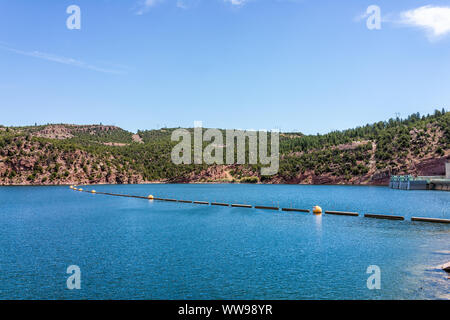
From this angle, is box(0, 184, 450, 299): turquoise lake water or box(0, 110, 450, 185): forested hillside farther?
box(0, 110, 450, 185): forested hillside

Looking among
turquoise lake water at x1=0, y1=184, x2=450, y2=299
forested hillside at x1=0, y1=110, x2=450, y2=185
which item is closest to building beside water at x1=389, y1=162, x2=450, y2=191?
forested hillside at x1=0, y1=110, x2=450, y2=185

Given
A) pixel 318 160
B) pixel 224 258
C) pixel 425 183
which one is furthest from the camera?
pixel 318 160

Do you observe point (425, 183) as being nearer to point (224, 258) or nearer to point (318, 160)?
point (318, 160)

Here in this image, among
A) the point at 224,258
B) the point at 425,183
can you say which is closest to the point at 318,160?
the point at 425,183

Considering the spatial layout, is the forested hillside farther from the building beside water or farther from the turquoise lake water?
the turquoise lake water

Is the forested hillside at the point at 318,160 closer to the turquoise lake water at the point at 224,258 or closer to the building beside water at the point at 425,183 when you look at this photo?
the building beside water at the point at 425,183

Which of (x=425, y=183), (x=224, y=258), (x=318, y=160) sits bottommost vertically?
(x=224, y=258)

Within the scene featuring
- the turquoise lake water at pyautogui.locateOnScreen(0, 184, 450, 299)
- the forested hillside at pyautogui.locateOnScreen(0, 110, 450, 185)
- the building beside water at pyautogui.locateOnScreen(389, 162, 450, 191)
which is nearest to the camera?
the turquoise lake water at pyautogui.locateOnScreen(0, 184, 450, 299)

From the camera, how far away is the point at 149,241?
3722 centimetres

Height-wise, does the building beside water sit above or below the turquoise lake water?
above

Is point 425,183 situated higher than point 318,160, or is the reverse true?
point 318,160

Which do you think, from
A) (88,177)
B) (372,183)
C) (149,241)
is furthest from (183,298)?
(88,177)

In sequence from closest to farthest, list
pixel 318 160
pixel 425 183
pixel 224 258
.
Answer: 1. pixel 224 258
2. pixel 425 183
3. pixel 318 160

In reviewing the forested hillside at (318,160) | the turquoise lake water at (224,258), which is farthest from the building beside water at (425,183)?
the turquoise lake water at (224,258)
